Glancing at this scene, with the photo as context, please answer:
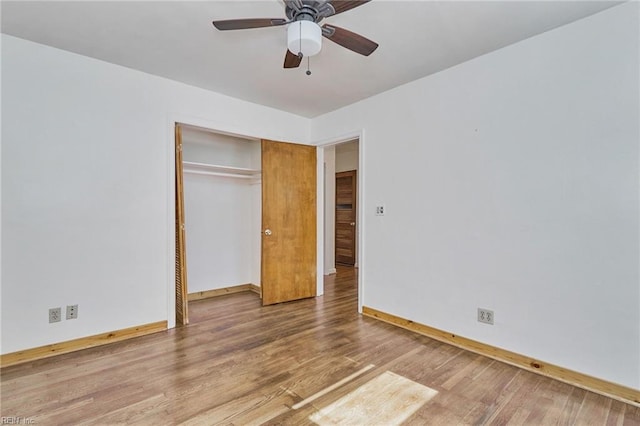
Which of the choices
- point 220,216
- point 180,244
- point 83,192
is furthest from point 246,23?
point 220,216

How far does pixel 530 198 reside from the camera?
2352 mm

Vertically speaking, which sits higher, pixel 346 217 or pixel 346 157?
pixel 346 157

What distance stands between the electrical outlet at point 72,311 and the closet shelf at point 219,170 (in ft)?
6.26

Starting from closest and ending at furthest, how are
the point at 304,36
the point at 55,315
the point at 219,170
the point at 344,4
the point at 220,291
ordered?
the point at 344,4
the point at 304,36
the point at 55,315
the point at 219,170
the point at 220,291

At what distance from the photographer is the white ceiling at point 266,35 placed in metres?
2.03

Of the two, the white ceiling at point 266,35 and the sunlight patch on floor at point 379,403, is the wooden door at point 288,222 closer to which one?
the white ceiling at point 266,35

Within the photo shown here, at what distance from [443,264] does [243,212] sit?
9.83 feet

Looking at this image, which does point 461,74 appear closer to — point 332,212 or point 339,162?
point 332,212

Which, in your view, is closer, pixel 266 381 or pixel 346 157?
pixel 266 381

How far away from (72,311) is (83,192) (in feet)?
3.50

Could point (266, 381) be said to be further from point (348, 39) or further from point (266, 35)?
point (266, 35)

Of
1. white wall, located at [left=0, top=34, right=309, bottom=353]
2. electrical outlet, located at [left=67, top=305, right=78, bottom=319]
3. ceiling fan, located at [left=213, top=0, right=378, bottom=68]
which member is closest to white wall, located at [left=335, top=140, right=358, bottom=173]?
white wall, located at [left=0, top=34, right=309, bottom=353]

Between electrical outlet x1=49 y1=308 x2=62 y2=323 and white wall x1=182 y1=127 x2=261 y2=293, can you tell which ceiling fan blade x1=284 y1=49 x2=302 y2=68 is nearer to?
white wall x1=182 y1=127 x2=261 y2=293

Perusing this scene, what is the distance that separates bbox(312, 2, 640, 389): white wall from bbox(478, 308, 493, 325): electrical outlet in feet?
0.14
